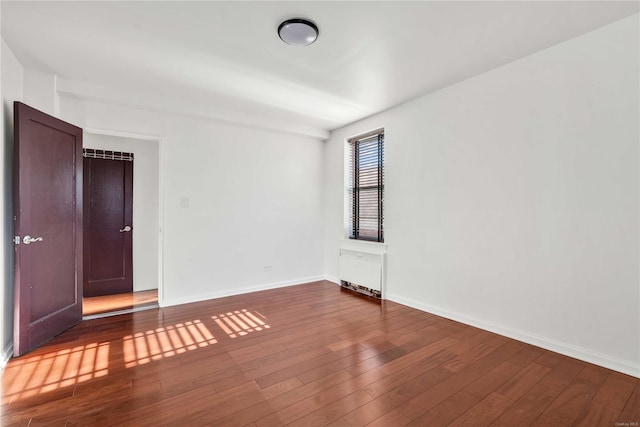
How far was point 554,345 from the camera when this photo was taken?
260 centimetres

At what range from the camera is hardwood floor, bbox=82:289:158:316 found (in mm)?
3775

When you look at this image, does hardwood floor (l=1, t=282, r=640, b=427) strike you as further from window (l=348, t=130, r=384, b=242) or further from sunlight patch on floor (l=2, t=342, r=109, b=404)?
window (l=348, t=130, r=384, b=242)

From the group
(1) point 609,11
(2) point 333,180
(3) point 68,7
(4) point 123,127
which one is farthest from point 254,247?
(1) point 609,11

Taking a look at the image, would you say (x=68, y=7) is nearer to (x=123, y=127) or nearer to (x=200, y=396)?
(x=123, y=127)

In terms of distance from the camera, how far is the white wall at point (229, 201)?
3865 mm

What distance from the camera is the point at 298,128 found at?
Answer: 15.8ft

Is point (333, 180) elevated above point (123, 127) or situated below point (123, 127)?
below

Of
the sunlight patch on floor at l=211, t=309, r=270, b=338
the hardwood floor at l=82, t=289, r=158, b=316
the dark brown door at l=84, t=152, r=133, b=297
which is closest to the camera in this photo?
the sunlight patch on floor at l=211, t=309, r=270, b=338

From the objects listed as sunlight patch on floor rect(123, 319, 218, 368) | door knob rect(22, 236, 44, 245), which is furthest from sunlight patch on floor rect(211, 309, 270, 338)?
door knob rect(22, 236, 44, 245)

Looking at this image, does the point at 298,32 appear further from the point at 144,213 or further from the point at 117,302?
the point at 117,302

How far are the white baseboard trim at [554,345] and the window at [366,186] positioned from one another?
1.45 metres

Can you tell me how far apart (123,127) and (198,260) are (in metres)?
1.91

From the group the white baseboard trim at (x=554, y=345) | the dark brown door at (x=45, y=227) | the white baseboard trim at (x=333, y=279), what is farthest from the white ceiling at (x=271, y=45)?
the white baseboard trim at (x=333, y=279)

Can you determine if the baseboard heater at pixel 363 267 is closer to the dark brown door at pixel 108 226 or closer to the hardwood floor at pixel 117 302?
the hardwood floor at pixel 117 302
